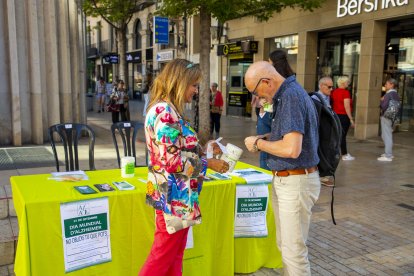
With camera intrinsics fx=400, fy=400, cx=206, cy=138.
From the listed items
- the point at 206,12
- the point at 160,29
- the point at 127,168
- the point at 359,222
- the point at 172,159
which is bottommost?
the point at 359,222

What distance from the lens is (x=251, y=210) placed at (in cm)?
361

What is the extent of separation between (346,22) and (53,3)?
28.9 feet

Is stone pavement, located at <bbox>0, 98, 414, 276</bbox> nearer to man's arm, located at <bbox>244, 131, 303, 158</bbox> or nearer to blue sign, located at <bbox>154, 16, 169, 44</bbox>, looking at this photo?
man's arm, located at <bbox>244, 131, 303, 158</bbox>

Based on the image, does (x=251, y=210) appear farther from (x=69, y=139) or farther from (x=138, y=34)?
(x=138, y=34)

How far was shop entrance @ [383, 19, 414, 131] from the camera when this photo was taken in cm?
1299

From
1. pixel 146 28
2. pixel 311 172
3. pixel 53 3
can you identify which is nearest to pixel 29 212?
pixel 311 172

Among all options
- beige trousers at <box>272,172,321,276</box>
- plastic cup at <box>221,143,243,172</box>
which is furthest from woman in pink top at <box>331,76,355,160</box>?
beige trousers at <box>272,172,321,276</box>

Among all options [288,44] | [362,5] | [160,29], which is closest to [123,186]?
[160,29]

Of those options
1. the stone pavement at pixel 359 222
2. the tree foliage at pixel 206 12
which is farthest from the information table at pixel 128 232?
the tree foliage at pixel 206 12

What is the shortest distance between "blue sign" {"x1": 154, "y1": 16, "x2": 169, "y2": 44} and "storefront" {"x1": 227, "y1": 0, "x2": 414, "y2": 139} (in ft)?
16.1

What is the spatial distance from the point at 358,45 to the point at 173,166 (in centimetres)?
1336

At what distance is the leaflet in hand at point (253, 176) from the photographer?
141 inches

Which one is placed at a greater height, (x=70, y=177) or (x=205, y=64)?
(x=205, y=64)

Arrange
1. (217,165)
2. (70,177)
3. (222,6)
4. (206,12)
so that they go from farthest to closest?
(206,12)
(222,6)
(70,177)
(217,165)
